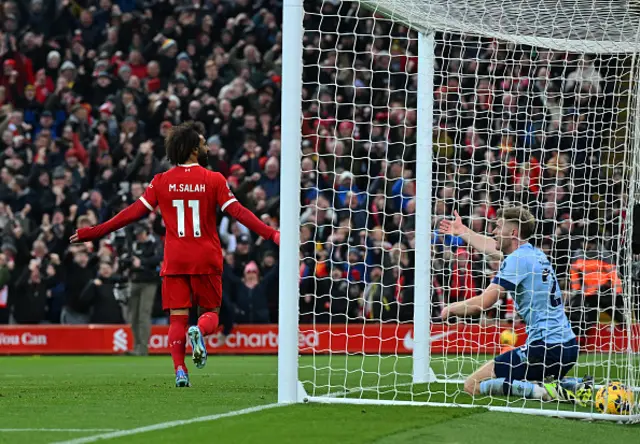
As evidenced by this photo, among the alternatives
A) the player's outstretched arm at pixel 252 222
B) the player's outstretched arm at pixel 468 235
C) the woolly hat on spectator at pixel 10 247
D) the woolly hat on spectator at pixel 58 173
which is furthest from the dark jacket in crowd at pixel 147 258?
the player's outstretched arm at pixel 468 235

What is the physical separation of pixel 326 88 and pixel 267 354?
4.18 meters

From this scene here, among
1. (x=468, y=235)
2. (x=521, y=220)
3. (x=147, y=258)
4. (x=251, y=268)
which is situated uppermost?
(x=521, y=220)

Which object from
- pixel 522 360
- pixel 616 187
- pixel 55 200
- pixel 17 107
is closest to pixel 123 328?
pixel 55 200

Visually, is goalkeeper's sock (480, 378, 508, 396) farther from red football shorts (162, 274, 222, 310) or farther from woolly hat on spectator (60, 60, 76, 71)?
woolly hat on spectator (60, 60, 76, 71)

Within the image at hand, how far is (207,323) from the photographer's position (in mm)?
9156

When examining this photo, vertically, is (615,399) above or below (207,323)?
below

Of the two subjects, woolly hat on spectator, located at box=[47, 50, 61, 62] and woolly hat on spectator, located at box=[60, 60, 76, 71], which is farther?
woolly hat on spectator, located at box=[47, 50, 61, 62]

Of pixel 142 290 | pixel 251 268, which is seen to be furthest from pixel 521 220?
pixel 142 290

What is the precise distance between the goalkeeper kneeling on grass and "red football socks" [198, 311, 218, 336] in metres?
1.97

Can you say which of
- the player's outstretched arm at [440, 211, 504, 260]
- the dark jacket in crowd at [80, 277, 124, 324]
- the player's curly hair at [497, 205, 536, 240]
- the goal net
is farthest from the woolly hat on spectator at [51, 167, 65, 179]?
the player's curly hair at [497, 205, 536, 240]

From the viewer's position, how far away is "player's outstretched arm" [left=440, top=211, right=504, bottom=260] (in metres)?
8.76

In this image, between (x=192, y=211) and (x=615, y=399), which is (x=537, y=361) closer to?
(x=615, y=399)

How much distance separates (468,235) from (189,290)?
2.29 metres

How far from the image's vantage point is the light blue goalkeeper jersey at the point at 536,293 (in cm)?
855
